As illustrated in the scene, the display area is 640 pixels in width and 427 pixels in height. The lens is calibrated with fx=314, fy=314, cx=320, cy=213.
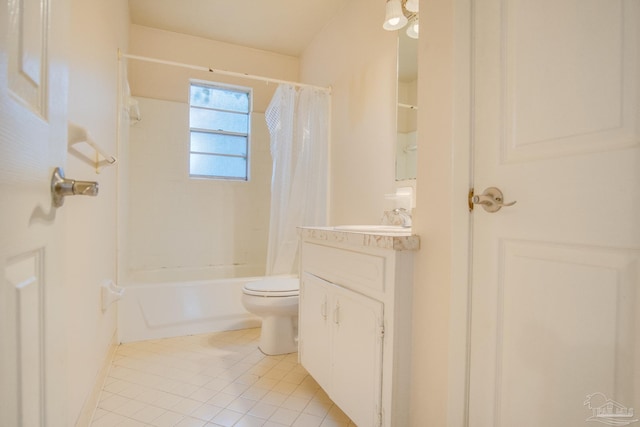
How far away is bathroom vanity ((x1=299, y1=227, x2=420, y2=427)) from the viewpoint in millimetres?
1006

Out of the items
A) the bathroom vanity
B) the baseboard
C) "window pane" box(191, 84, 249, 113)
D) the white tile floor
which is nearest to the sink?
the bathroom vanity

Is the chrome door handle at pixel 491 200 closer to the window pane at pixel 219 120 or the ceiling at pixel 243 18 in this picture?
the ceiling at pixel 243 18

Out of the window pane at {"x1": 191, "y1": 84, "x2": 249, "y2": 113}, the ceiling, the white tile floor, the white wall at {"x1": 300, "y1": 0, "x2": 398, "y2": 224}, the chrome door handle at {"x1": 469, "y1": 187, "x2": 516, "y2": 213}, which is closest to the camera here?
the chrome door handle at {"x1": 469, "y1": 187, "x2": 516, "y2": 213}

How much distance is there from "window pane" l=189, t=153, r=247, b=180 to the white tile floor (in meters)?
1.58

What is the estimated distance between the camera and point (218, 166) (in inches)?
122

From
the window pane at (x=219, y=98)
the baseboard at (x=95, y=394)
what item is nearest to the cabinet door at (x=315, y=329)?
the baseboard at (x=95, y=394)

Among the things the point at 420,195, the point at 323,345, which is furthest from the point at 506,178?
the point at 323,345

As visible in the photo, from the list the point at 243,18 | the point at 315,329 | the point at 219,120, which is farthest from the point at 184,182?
the point at 315,329

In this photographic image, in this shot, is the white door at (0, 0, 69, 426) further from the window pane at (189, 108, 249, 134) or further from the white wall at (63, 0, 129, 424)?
the window pane at (189, 108, 249, 134)

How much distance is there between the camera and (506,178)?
0.81 m

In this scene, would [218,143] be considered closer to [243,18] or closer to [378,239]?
[243,18]

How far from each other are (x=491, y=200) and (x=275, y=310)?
1424mm

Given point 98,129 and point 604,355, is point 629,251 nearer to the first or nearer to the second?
point 604,355

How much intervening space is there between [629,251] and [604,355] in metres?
0.21
